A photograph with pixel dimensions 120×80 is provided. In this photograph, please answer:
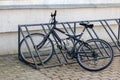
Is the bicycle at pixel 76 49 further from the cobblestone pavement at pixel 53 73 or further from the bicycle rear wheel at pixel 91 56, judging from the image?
the cobblestone pavement at pixel 53 73

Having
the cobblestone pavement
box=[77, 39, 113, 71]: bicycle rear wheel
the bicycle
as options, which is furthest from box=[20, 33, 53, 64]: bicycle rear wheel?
box=[77, 39, 113, 71]: bicycle rear wheel

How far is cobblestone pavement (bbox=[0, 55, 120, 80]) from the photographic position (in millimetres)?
6662

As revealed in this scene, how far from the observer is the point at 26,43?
7430mm

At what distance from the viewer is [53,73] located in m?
6.93

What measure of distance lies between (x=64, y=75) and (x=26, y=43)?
1249 millimetres

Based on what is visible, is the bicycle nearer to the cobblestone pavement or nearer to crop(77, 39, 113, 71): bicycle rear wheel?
crop(77, 39, 113, 71): bicycle rear wheel

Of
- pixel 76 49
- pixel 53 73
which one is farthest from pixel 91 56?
pixel 53 73

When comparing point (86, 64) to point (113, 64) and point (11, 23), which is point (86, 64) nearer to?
point (113, 64)

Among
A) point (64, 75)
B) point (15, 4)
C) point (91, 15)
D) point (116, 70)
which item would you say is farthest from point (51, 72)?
point (91, 15)

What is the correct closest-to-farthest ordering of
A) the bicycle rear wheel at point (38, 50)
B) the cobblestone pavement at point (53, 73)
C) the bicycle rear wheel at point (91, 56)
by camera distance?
the cobblestone pavement at point (53, 73) < the bicycle rear wheel at point (91, 56) < the bicycle rear wheel at point (38, 50)

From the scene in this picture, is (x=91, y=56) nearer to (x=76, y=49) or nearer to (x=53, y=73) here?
(x=76, y=49)

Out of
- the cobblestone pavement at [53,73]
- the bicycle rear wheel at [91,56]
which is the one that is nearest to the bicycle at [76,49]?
the bicycle rear wheel at [91,56]

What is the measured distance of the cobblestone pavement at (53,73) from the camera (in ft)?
21.9

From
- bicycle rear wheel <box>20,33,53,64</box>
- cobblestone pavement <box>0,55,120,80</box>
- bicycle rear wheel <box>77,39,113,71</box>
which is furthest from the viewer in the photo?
bicycle rear wheel <box>20,33,53,64</box>
